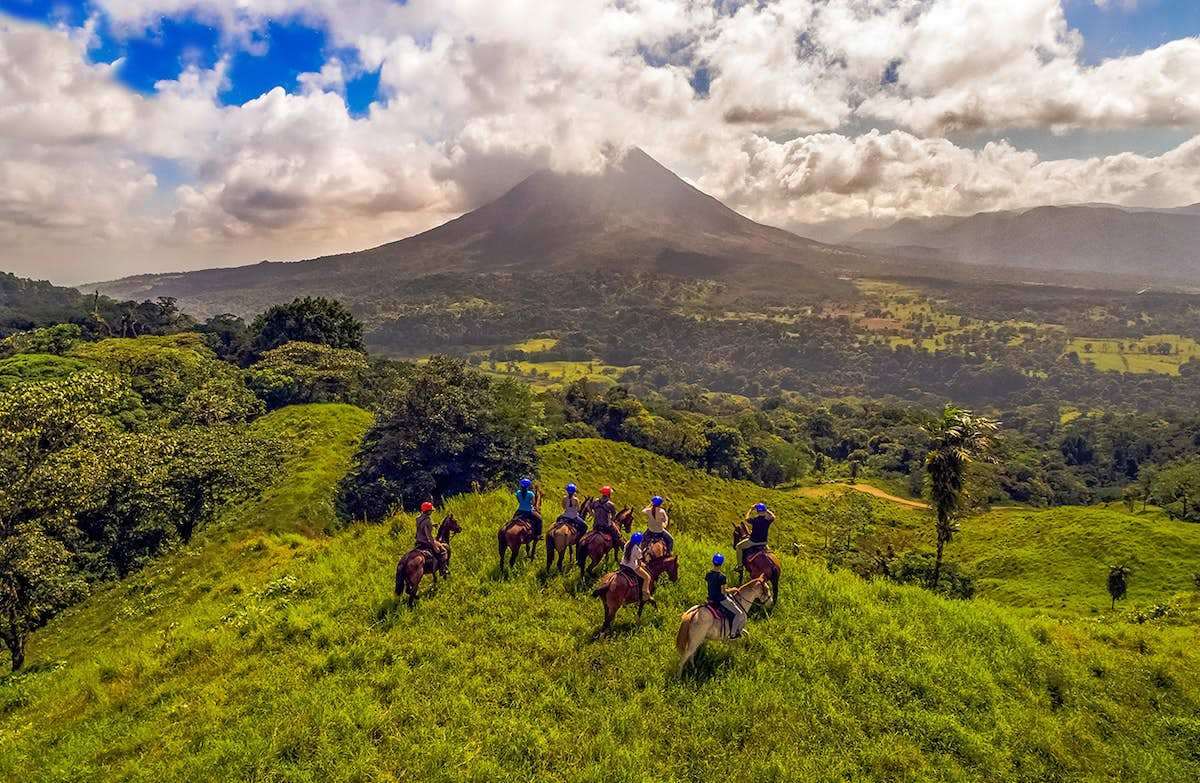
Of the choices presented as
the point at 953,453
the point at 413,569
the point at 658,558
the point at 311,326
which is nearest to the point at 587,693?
the point at 658,558

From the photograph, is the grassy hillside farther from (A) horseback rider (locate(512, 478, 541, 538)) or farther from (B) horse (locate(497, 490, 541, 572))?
(A) horseback rider (locate(512, 478, 541, 538))

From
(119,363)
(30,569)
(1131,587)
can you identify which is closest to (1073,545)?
(1131,587)

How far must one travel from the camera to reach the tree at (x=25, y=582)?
19.6 meters

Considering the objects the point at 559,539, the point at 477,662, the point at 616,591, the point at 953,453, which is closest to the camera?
the point at 477,662

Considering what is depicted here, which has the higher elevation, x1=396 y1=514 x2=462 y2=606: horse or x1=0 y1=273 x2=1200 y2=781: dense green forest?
x1=396 y1=514 x2=462 y2=606: horse

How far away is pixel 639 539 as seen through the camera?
11016 mm

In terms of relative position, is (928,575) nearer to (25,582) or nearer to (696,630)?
(696,630)

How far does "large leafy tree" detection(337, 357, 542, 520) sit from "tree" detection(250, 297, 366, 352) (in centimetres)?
4725

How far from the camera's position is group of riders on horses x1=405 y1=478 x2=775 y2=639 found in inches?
405

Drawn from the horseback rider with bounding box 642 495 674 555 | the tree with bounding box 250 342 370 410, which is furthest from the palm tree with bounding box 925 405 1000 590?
the tree with bounding box 250 342 370 410

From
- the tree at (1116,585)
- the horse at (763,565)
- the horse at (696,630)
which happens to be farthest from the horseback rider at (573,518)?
the tree at (1116,585)

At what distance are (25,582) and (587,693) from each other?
2327 centimetres

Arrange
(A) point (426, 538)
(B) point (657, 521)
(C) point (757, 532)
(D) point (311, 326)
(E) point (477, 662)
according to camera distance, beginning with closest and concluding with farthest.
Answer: (E) point (477, 662) < (B) point (657, 521) < (A) point (426, 538) < (C) point (757, 532) < (D) point (311, 326)

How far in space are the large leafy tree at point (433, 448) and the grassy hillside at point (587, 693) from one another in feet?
67.1
